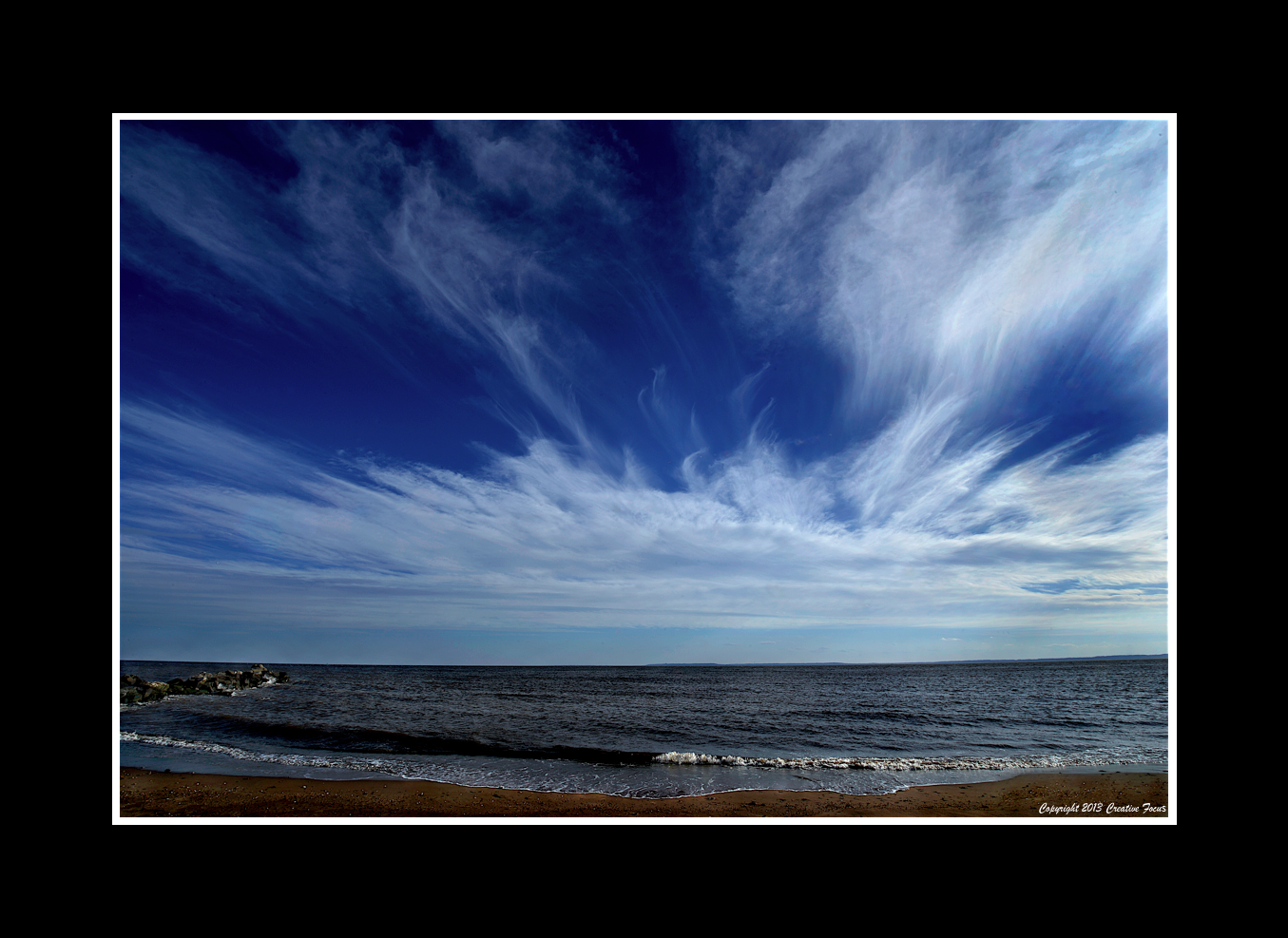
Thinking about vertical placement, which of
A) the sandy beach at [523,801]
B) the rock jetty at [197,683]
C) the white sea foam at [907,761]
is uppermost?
the sandy beach at [523,801]

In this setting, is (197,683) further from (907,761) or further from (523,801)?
(907,761)

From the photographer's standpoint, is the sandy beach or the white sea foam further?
the white sea foam

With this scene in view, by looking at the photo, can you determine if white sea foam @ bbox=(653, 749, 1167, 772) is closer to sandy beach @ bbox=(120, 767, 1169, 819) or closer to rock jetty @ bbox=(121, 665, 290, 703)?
sandy beach @ bbox=(120, 767, 1169, 819)

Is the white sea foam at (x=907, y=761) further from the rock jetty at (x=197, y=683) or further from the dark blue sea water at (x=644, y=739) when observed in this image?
the rock jetty at (x=197, y=683)

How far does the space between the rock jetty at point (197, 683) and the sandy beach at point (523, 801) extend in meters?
6.33

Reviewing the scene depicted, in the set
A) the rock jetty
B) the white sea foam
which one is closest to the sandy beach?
the white sea foam

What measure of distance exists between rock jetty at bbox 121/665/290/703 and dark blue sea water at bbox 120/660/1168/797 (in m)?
0.75

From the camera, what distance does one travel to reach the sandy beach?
5.98m

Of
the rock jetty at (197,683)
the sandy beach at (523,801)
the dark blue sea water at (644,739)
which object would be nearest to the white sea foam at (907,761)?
the dark blue sea water at (644,739)

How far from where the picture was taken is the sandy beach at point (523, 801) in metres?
5.98

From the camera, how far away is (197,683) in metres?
16.8

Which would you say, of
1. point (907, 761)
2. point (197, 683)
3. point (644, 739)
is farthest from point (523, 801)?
point (197, 683)
